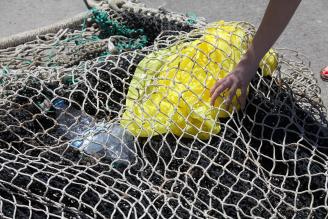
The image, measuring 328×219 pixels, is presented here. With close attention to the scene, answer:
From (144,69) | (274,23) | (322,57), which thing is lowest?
(322,57)

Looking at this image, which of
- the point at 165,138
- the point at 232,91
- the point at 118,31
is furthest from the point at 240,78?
the point at 118,31

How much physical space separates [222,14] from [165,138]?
175cm

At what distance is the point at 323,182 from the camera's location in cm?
190

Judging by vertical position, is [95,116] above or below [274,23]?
below

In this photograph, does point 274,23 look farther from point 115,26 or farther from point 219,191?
point 115,26

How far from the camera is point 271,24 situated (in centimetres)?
184

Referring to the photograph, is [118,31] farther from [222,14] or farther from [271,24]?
[271,24]

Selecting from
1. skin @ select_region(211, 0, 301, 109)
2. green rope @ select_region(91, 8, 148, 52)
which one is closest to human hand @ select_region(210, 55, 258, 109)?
skin @ select_region(211, 0, 301, 109)

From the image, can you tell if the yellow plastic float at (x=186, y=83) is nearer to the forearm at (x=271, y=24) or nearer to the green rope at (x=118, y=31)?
the forearm at (x=271, y=24)

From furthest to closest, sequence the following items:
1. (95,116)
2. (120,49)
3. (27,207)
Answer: (120,49)
(95,116)
(27,207)

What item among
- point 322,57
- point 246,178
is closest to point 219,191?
point 246,178

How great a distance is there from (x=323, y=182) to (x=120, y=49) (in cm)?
115

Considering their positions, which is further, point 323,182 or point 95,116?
point 95,116

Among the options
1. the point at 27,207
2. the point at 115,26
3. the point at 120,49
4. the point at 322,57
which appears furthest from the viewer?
the point at 322,57
